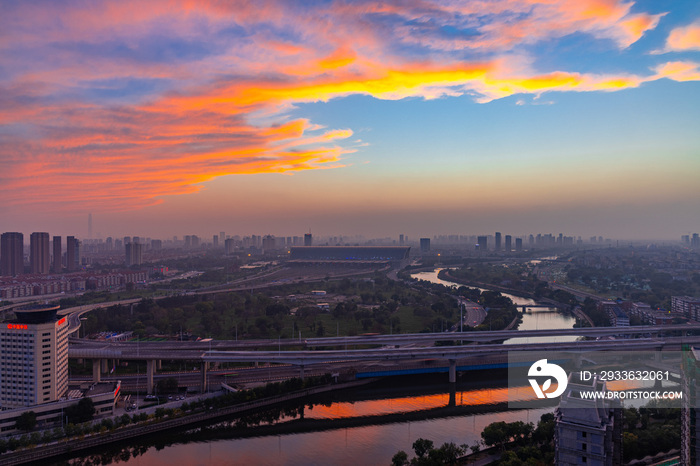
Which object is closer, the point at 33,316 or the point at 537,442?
the point at 537,442

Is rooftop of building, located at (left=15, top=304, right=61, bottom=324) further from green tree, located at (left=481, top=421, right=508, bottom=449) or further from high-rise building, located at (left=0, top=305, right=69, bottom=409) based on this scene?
green tree, located at (left=481, top=421, right=508, bottom=449)

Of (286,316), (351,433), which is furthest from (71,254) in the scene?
(351,433)

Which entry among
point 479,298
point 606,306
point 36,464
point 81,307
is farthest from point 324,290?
point 36,464

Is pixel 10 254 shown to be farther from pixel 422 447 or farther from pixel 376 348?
pixel 422 447

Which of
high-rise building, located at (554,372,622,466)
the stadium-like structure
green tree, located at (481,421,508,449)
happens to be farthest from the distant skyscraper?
high-rise building, located at (554,372,622,466)

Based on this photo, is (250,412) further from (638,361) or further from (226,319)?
(638,361)

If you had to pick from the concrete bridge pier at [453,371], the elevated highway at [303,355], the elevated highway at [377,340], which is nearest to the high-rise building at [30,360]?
the elevated highway at [303,355]
